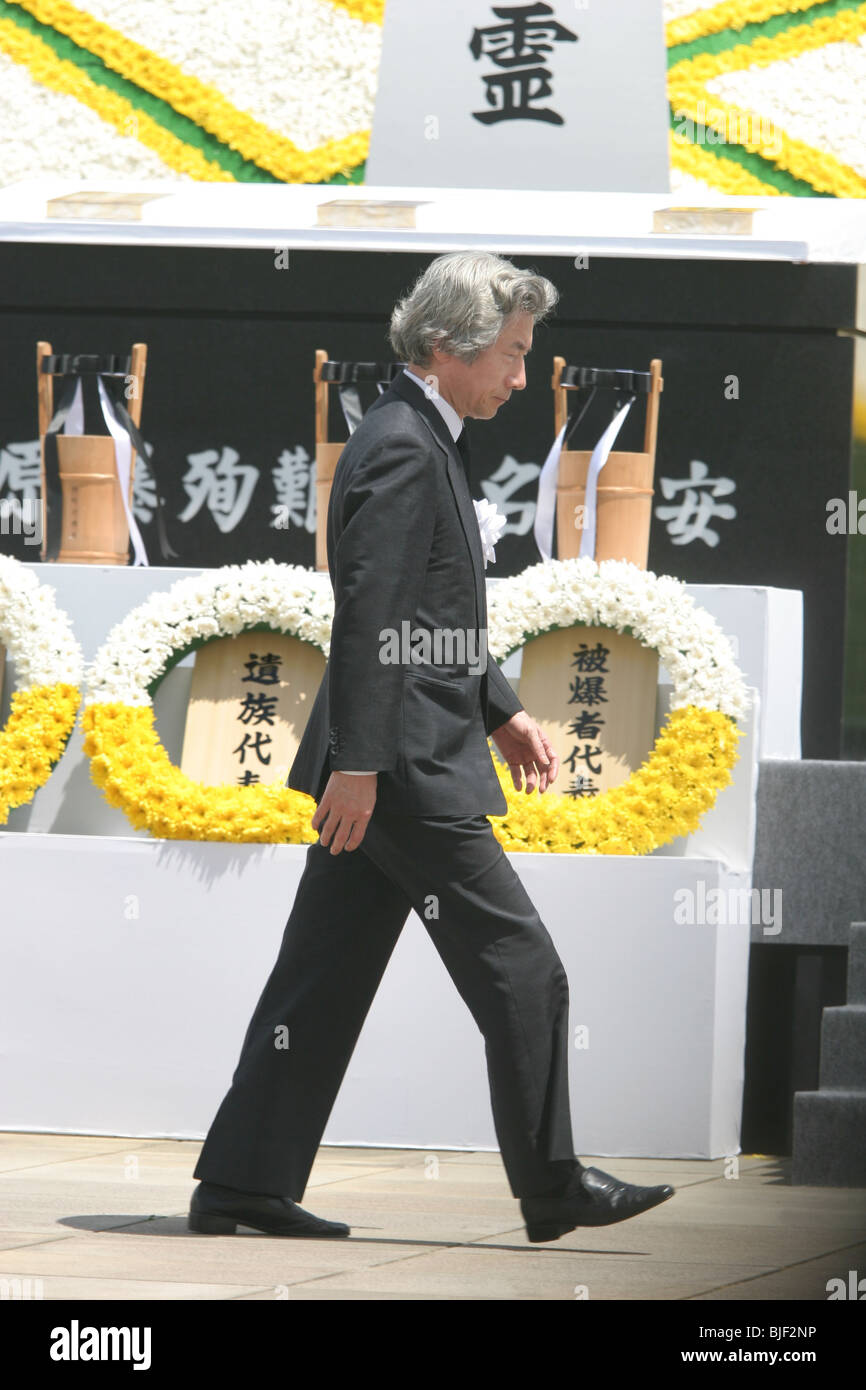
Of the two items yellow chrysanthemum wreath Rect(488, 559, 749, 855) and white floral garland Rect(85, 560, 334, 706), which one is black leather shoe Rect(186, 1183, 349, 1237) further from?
white floral garland Rect(85, 560, 334, 706)

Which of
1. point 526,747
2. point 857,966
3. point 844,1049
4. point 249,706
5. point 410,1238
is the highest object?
point 249,706

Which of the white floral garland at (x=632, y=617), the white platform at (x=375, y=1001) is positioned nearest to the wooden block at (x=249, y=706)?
the white platform at (x=375, y=1001)

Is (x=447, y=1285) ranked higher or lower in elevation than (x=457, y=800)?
lower

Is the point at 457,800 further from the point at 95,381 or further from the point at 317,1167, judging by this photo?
the point at 95,381

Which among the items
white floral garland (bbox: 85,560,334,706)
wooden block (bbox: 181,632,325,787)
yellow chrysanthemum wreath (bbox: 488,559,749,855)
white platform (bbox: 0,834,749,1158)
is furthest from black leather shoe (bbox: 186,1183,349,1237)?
white floral garland (bbox: 85,560,334,706)

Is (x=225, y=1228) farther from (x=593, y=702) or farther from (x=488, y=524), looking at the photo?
(x=593, y=702)

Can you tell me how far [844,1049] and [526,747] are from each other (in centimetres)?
136

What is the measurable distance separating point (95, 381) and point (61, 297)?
105 cm

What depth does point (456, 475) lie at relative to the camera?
10.9 feet

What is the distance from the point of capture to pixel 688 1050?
445cm

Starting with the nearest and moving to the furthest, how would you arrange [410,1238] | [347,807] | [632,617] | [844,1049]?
[347,807] < [410,1238] < [844,1049] < [632,617]

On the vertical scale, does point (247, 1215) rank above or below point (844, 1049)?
below

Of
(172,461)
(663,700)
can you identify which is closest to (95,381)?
(172,461)

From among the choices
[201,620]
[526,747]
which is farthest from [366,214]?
[526,747]
